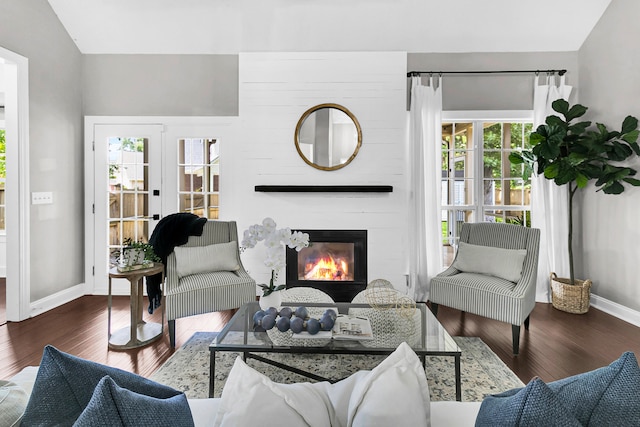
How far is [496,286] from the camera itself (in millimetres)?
3037

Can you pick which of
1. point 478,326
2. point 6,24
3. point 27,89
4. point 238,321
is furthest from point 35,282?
point 478,326

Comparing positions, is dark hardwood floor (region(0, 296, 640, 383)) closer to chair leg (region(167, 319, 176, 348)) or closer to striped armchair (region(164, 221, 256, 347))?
chair leg (region(167, 319, 176, 348))

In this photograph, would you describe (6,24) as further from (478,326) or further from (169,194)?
(478,326)

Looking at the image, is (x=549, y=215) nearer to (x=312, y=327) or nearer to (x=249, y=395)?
(x=312, y=327)

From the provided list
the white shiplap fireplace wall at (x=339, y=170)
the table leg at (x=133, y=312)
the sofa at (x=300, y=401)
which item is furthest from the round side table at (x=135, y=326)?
the sofa at (x=300, y=401)

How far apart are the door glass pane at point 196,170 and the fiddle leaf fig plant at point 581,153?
3.33m

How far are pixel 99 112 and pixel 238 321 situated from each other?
11.2ft

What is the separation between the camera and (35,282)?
363 cm

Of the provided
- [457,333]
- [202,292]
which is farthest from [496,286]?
[202,292]

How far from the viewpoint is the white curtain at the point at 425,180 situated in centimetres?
419

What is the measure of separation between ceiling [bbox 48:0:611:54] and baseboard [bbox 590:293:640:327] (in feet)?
9.19

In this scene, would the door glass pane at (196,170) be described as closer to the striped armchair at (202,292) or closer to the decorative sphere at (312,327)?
the striped armchair at (202,292)

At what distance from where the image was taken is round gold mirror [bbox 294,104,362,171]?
408 centimetres

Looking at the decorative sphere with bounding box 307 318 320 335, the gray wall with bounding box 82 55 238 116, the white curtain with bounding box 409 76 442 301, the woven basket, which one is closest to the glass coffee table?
the decorative sphere with bounding box 307 318 320 335
